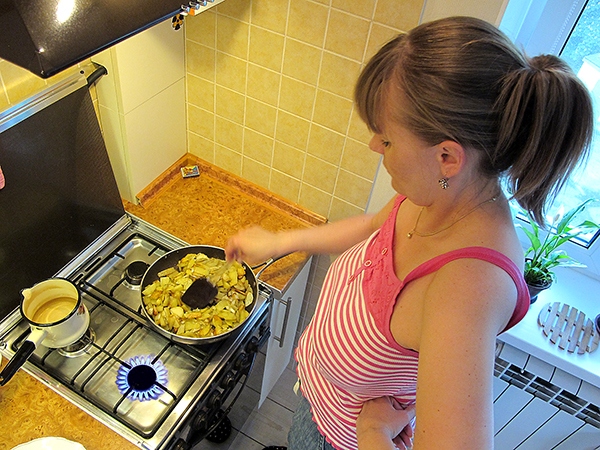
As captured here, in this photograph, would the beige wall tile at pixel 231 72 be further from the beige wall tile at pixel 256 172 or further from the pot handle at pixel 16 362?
the pot handle at pixel 16 362

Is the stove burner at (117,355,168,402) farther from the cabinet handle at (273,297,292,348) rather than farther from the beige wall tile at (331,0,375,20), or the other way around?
the beige wall tile at (331,0,375,20)

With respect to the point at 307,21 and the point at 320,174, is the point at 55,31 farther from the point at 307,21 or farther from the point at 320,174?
the point at 320,174

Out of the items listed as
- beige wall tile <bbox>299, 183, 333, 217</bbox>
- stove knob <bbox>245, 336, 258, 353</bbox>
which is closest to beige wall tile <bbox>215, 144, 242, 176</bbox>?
beige wall tile <bbox>299, 183, 333, 217</bbox>

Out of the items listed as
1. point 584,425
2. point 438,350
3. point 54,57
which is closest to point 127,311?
point 54,57

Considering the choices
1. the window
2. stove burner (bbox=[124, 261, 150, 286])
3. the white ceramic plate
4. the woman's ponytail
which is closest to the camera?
the woman's ponytail

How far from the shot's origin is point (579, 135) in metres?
0.62

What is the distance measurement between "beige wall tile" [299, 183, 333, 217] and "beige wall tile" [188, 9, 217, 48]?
1.53 ft

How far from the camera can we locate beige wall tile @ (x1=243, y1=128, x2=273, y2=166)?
147 centimetres

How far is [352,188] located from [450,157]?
2.48 ft

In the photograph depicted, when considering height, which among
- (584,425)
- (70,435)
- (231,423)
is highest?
(70,435)

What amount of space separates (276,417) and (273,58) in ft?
4.13

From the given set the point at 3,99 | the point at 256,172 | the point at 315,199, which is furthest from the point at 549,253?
the point at 3,99

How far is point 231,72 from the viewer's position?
1388 mm

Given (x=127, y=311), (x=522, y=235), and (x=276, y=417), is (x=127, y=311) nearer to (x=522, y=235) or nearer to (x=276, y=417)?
(x=276, y=417)
